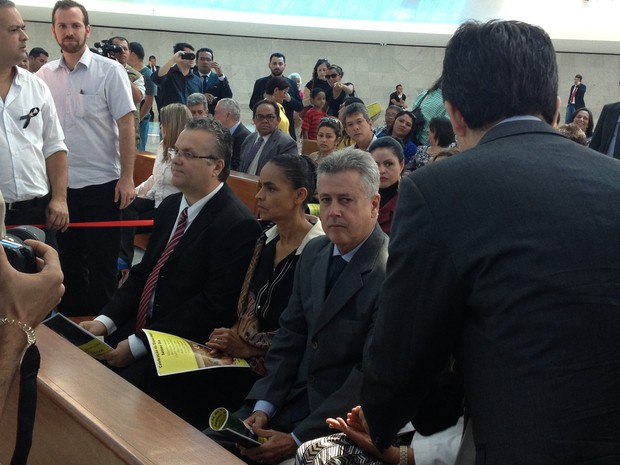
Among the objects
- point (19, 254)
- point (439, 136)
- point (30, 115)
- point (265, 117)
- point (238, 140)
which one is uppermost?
point (19, 254)

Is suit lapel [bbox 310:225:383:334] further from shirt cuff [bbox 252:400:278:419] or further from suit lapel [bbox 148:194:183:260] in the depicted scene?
suit lapel [bbox 148:194:183:260]

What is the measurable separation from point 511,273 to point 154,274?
258cm

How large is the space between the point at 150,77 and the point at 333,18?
1348 centimetres

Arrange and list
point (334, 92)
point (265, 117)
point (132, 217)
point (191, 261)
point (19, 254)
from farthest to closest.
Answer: point (334, 92)
point (265, 117)
point (132, 217)
point (191, 261)
point (19, 254)

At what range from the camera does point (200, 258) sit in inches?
142

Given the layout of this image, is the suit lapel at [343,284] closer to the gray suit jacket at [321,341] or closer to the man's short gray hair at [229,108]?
the gray suit jacket at [321,341]

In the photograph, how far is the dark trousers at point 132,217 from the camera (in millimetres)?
6551

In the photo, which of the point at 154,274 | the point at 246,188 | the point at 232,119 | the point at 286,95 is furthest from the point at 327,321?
the point at 286,95

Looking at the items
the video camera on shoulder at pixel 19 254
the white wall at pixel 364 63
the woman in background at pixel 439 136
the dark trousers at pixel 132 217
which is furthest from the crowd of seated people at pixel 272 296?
the white wall at pixel 364 63

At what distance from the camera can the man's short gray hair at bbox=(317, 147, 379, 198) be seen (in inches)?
119

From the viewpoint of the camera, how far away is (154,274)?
3736mm

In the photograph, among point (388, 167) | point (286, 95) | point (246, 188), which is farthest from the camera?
point (286, 95)

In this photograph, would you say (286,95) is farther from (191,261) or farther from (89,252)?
(191,261)

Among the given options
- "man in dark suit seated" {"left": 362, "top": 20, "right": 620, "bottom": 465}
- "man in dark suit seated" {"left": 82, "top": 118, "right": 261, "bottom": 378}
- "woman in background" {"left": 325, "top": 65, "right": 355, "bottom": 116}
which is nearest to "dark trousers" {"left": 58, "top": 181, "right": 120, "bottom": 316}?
"man in dark suit seated" {"left": 82, "top": 118, "right": 261, "bottom": 378}
